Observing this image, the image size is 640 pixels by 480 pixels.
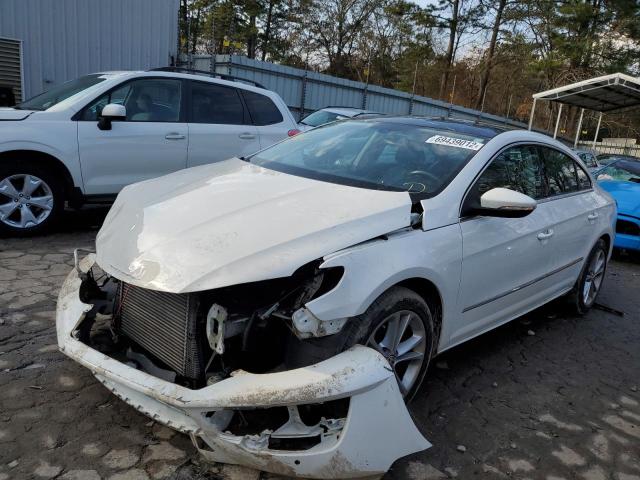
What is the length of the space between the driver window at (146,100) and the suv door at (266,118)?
0.96 m

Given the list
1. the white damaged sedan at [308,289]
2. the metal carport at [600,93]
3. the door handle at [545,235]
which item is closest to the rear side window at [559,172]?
the door handle at [545,235]

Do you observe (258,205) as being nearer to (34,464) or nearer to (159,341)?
(159,341)

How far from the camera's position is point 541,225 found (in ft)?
11.9

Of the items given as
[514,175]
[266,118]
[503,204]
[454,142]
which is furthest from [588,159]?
[503,204]

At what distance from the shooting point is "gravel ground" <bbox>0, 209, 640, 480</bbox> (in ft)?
7.63

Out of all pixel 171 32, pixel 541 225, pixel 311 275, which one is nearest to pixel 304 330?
pixel 311 275

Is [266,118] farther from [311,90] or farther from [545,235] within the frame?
[311,90]

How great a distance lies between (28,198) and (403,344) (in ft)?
13.7

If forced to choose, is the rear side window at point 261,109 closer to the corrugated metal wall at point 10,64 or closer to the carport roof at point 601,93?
the corrugated metal wall at point 10,64

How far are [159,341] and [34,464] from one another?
68cm

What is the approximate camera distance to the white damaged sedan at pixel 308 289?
6.88 feet

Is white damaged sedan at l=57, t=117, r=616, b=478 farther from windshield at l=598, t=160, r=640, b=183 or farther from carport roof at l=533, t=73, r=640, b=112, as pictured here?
carport roof at l=533, t=73, r=640, b=112

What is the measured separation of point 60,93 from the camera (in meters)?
Result: 5.64

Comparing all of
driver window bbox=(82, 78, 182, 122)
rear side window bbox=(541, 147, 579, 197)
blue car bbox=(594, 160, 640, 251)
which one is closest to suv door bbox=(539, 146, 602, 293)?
rear side window bbox=(541, 147, 579, 197)
